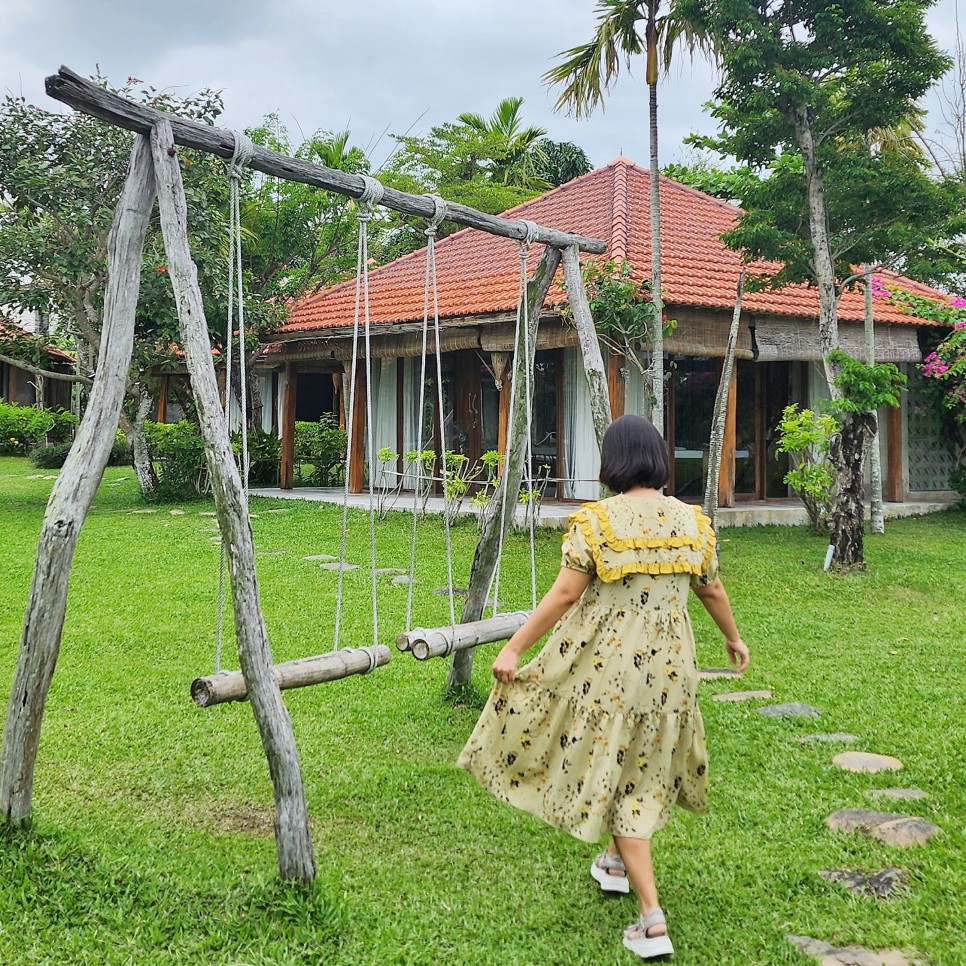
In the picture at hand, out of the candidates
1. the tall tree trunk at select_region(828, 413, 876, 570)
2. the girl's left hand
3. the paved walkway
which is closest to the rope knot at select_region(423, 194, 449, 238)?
the girl's left hand

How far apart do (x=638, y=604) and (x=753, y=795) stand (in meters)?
1.47

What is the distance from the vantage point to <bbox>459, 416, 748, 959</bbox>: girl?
2619 millimetres

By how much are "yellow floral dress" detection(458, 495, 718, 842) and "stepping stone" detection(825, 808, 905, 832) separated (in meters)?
0.95

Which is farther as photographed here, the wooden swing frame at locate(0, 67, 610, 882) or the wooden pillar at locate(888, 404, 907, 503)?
the wooden pillar at locate(888, 404, 907, 503)

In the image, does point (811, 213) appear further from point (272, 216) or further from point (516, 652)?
point (272, 216)

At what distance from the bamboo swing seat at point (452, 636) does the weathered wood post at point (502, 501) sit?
58cm

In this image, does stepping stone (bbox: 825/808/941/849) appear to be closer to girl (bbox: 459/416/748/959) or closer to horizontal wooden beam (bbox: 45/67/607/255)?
girl (bbox: 459/416/748/959)

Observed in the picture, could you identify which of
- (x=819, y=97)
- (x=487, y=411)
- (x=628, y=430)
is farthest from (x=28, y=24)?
(x=628, y=430)

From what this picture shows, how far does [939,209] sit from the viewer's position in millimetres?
8656

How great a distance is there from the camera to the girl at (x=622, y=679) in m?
2.62

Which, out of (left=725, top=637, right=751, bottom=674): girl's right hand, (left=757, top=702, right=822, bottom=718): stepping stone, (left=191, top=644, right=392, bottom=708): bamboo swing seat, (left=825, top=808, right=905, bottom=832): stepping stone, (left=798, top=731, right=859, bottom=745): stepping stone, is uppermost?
(left=725, top=637, right=751, bottom=674): girl's right hand

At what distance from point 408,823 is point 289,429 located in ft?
37.4

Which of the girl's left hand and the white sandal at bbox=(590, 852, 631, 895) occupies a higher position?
the girl's left hand

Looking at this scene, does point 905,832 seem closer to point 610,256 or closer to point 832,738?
point 832,738
